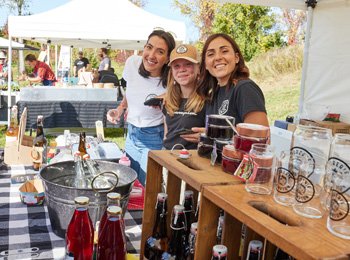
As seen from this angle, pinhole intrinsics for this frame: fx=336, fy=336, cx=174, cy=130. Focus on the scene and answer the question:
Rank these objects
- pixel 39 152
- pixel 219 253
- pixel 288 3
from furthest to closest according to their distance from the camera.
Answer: pixel 288 3 → pixel 39 152 → pixel 219 253

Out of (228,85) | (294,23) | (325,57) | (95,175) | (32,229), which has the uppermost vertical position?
(294,23)

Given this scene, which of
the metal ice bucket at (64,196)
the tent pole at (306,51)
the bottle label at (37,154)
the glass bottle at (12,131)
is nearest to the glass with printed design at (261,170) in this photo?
the metal ice bucket at (64,196)

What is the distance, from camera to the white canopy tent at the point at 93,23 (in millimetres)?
5176

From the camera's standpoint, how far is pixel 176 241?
0.91 m

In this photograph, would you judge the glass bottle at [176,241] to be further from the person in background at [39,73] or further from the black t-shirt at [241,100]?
the person in background at [39,73]

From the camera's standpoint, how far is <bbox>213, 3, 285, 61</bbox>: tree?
42.8ft

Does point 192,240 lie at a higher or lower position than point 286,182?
lower

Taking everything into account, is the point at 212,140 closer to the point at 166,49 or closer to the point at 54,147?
the point at 166,49

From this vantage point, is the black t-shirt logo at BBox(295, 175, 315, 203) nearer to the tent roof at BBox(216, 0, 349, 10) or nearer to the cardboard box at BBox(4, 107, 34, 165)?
the cardboard box at BBox(4, 107, 34, 165)

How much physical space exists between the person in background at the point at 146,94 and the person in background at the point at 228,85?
1.92 ft

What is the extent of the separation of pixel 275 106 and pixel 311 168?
31.6 feet

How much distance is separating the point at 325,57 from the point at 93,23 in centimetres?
346

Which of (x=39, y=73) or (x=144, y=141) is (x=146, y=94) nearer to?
(x=144, y=141)

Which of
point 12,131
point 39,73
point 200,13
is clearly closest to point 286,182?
point 12,131
